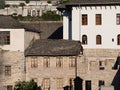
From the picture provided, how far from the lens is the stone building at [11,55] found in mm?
67375

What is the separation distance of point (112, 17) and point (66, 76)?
29.7 ft

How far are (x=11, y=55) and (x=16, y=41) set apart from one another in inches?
63.6

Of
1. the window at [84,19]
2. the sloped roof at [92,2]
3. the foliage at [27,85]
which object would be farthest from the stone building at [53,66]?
the sloped roof at [92,2]

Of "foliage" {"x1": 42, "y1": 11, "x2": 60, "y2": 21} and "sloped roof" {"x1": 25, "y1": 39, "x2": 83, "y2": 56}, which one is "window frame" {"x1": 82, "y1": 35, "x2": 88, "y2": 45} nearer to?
"sloped roof" {"x1": 25, "y1": 39, "x2": 83, "y2": 56}

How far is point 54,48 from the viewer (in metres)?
68.7

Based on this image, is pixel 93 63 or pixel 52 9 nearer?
pixel 93 63

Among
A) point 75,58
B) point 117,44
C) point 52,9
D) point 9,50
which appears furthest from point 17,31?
point 52,9

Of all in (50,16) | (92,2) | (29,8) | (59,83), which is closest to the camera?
(59,83)

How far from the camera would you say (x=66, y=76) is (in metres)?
67.1

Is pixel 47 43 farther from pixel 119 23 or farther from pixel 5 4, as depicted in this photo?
pixel 5 4

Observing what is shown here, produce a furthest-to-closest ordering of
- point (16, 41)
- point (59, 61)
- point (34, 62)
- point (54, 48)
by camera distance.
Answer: point (54, 48) → point (16, 41) → point (34, 62) → point (59, 61)

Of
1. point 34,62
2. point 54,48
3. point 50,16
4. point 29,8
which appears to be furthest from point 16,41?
point 29,8

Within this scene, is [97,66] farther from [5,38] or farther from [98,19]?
[5,38]

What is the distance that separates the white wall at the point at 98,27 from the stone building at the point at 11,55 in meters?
6.80
